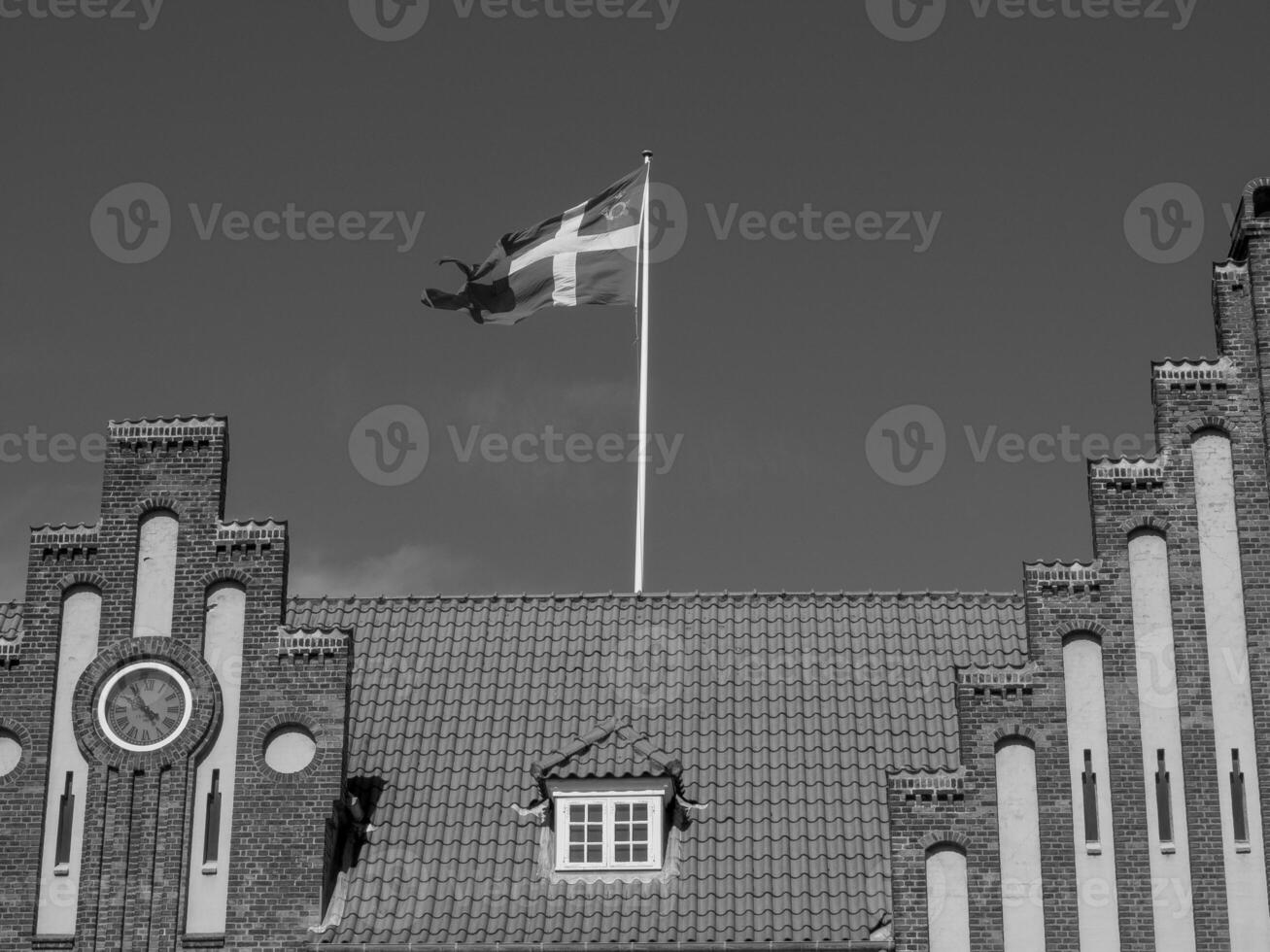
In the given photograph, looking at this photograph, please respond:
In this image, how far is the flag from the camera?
118 feet

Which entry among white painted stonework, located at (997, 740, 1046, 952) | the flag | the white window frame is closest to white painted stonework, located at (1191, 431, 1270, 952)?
white painted stonework, located at (997, 740, 1046, 952)

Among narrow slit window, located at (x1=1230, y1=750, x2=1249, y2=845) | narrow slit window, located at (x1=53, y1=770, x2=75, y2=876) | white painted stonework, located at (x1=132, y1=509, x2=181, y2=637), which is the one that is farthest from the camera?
white painted stonework, located at (x1=132, y1=509, x2=181, y2=637)

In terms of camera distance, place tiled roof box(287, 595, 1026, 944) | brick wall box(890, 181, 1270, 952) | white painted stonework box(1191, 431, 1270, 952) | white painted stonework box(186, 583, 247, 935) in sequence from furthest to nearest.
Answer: tiled roof box(287, 595, 1026, 944), white painted stonework box(186, 583, 247, 935), brick wall box(890, 181, 1270, 952), white painted stonework box(1191, 431, 1270, 952)

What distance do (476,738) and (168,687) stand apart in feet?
16.1

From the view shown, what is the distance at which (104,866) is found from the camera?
1145 inches

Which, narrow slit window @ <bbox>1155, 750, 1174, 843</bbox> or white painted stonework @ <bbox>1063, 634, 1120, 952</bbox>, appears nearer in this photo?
white painted stonework @ <bbox>1063, 634, 1120, 952</bbox>

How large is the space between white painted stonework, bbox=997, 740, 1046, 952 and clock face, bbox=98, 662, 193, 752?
11.7 m

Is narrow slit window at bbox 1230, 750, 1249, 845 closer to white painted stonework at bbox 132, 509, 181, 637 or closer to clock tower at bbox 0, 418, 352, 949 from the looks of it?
clock tower at bbox 0, 418, 352, 949

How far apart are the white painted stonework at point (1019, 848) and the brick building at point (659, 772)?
0.03 metres

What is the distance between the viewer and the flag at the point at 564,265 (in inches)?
1421

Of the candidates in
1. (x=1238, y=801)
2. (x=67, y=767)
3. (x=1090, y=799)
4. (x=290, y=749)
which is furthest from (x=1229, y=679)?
(x=67, y=767)

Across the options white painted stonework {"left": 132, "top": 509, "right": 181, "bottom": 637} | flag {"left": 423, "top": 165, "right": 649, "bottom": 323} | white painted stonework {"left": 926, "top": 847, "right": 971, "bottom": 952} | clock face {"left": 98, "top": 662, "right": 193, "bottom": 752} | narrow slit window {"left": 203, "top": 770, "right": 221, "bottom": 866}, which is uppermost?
flag {"left": 423, "top": 165, "right": 649, "bottom": 323}

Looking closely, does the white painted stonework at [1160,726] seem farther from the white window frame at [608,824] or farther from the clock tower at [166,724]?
the clock tower at [166,724]

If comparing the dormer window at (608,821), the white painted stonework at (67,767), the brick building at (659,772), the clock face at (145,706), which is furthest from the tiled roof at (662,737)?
the white painted stonework at (67,767)
